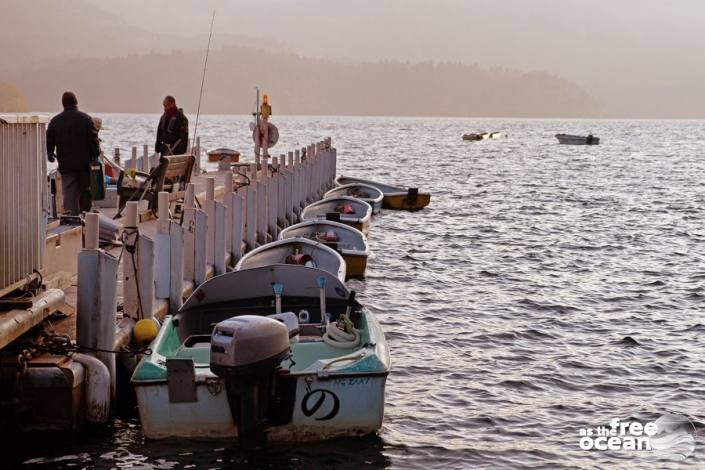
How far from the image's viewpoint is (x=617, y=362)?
1506cm

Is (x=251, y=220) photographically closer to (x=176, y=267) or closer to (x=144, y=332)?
(x=176, y=267)

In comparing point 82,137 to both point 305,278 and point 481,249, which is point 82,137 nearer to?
point 305,278

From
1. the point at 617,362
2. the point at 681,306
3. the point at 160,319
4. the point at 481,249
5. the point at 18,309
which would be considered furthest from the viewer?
the point at 481,249

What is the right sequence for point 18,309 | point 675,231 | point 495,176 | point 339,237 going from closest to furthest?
point 18,309, point 339,237, point 675,231, point 495,176

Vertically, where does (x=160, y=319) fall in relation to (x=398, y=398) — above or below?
above

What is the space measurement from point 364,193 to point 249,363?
25.3 m

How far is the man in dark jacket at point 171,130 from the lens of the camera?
838 inches

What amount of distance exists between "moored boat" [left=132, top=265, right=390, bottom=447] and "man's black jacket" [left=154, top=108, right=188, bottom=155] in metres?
10.3

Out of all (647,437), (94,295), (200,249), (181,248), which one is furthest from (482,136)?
(94,295)

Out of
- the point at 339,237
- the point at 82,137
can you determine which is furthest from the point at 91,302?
the point at 339,237

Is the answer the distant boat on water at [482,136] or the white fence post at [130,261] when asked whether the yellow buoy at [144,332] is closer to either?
the white fence post at [130,261]

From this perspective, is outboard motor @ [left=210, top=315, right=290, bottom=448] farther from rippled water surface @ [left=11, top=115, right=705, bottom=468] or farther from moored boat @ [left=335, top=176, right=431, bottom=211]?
moored boat @ [left=335, top=176, right=431, bottom=211]

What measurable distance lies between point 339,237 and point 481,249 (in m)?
7.60

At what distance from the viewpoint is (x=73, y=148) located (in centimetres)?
1633
